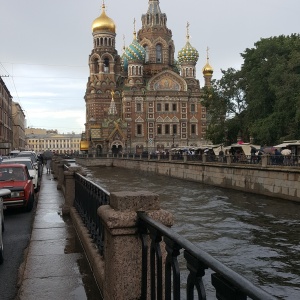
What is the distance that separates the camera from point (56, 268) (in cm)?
598

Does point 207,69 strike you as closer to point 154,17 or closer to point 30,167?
point 154,17

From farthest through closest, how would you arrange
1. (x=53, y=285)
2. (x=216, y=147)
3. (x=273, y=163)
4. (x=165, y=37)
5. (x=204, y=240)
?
1. (x=165, y=37)
2. (x=216, y=147)
3. (x=273, y=163)
4. (x=204, y=240)
5. (x=53, y=285)

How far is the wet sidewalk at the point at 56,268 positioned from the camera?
5.02m

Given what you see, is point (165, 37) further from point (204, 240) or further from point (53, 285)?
point (53, 285)

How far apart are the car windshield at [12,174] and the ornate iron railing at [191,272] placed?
10140 millimetres

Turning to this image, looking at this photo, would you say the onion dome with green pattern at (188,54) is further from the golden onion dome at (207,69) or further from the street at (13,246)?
the street at (13,246)

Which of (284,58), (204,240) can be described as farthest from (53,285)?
(284,58)

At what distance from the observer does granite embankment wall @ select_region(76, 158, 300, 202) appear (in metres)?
22.8

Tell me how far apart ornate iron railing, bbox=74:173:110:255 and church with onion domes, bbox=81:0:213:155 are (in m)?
65.7

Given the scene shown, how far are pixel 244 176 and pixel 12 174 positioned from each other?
59.3 ft

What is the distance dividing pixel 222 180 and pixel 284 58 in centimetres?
1236

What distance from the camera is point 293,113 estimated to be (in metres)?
34.1

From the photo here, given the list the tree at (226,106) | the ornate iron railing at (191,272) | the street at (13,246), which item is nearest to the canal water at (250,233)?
the street at (13,246)

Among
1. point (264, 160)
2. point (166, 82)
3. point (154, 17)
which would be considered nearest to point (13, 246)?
point (264, 160)
